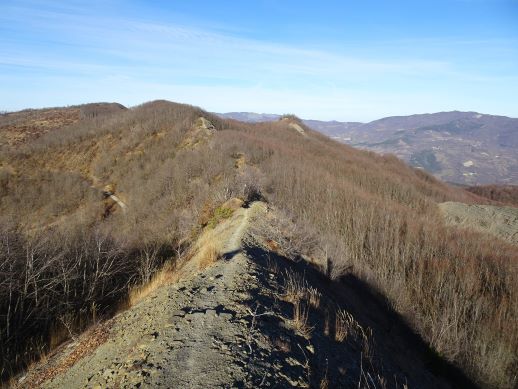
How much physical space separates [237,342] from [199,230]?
233 inches

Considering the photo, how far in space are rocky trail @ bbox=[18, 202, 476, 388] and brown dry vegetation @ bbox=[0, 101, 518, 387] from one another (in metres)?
1.05

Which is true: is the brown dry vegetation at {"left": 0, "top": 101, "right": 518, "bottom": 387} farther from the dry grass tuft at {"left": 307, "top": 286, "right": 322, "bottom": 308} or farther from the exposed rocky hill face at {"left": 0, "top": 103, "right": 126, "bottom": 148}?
the exposed rocky hill face at {"left": 0, "top": 103, "right": 126, "bottom": 148}

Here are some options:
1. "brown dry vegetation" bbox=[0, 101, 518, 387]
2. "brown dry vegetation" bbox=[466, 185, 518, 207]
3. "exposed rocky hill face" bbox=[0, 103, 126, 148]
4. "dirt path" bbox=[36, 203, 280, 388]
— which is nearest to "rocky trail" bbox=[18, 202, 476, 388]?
"dirt path" bbox=[36, 203, 280, 388]

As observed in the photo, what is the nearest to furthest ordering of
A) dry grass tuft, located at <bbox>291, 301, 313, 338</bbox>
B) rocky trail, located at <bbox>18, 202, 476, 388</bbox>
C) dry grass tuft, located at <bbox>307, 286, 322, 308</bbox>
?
rocky trail, located at <bbox>18, 202, 476, 388</bbox> → dry grass tuft, located at <bbox>291, 301, 313, 338</bbox> → dry grass tuft, located at <bbox>307, 286, 322, 308</bbox>

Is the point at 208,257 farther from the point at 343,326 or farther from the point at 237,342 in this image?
the point at 343,326

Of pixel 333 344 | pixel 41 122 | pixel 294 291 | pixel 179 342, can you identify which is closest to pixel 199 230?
pixel 294 291

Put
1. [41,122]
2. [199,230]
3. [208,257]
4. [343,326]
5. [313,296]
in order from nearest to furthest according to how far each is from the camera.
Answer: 1. [343,326]
2. [313,296]
3. [208,257]
4. [199,230]
5. [41,122]

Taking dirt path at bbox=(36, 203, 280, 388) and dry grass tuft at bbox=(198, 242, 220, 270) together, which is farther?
dry grass tuft at bbox=(198, 242, 220, 270)

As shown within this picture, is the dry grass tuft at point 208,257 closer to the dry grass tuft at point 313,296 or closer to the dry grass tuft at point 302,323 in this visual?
the dry grass tuft at point 313,296

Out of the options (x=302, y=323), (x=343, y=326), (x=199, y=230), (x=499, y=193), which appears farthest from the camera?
(x=499, y=193)

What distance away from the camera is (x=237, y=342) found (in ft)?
12.8

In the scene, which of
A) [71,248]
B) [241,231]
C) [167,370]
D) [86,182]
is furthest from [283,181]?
[86,182]

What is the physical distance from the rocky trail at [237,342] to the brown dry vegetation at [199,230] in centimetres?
105

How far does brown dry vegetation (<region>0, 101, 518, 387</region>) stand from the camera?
533cm
